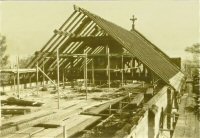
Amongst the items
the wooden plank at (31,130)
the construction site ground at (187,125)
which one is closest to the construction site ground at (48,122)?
the wooden plank at (31,130)

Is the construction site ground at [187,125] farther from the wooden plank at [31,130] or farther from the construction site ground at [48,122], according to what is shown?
the wooden plank at [31,130]

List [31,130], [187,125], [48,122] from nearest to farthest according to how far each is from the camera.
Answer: [31,130] → [48,122] → [187,125]

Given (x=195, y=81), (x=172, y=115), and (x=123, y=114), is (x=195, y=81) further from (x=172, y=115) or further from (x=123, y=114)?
(x=123, y=114)

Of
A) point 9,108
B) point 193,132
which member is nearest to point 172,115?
point 193,132

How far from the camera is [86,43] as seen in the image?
18969 millimetres

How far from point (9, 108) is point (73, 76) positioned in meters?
10.1

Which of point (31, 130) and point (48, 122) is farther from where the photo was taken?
point (48, 122)

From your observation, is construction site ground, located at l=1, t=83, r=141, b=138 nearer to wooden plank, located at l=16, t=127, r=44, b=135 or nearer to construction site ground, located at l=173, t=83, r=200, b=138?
wooden plank, located at l=16, t=127, r=44, b=135

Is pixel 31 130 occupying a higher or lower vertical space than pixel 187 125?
higher

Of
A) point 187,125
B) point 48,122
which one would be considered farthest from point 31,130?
point 187,125

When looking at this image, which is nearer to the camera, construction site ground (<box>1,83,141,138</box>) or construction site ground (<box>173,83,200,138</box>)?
construction site ground (<box>1,83,141,138</box>)

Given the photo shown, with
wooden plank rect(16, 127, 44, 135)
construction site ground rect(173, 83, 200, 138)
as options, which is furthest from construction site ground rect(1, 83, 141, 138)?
construction site ground rect(173, 83, 200, 138)

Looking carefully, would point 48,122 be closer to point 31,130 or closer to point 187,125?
point 31,130

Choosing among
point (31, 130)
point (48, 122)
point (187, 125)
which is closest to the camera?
point (31, 130)
